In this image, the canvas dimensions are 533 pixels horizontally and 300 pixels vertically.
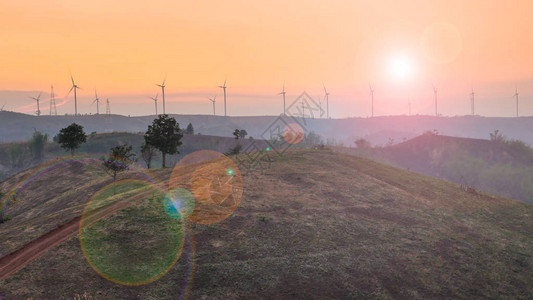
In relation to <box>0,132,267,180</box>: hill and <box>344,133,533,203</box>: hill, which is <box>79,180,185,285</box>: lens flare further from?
<box>344,133,533,203</box>: hill

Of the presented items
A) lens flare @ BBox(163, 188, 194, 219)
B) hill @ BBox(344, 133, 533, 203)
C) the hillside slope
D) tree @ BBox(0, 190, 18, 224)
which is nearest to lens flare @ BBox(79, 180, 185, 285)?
lens flare @ BBox(163, 188, 194, 219)

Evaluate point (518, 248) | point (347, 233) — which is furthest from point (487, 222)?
point (347, 233)

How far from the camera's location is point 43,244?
2048 cm

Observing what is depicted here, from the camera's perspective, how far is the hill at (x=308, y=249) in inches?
678

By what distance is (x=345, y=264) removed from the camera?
20844 mm

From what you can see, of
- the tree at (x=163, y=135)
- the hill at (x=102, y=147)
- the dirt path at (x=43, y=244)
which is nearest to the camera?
the dirt path at (x=43, y=244)

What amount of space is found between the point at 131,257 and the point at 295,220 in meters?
13.8

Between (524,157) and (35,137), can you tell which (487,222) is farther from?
(35,137)

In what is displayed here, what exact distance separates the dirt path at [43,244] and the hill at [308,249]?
1.82 ft

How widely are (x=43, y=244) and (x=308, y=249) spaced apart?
18.2 m

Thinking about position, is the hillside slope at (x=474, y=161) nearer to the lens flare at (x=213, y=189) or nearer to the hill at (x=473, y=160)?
the hill at (x=473, y=160)

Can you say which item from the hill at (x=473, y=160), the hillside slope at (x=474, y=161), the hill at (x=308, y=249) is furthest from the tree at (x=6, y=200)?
the hillside slope at (x=474, y=161)

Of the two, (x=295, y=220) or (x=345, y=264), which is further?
(x=295, y=220)

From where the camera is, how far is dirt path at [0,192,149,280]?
58.3 ft
